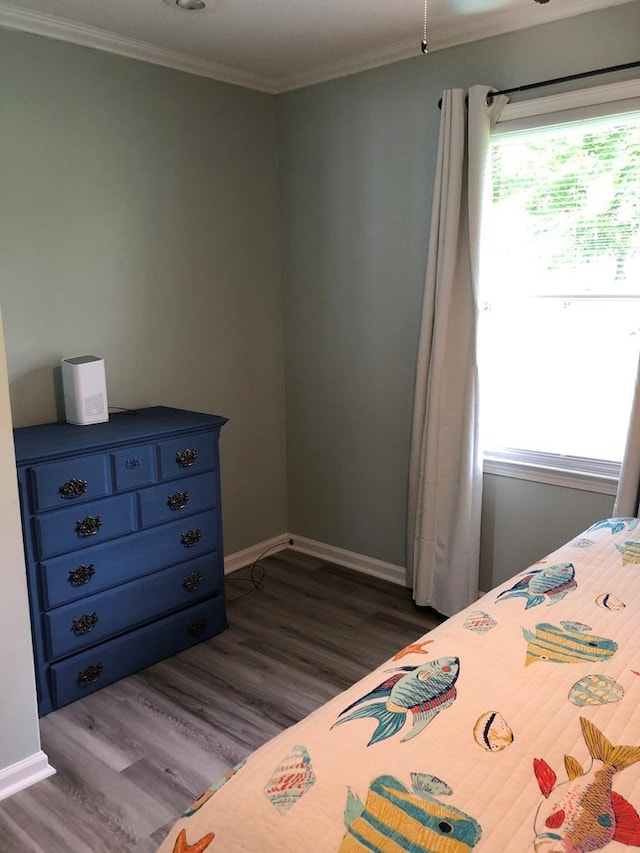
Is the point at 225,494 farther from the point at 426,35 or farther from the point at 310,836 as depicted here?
the point at 310,836

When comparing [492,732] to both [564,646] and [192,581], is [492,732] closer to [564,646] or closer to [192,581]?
[564,646]

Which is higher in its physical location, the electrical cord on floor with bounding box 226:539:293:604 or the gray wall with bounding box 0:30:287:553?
the gray wall with bounding box 0:30:287:553

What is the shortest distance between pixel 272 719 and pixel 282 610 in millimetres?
841

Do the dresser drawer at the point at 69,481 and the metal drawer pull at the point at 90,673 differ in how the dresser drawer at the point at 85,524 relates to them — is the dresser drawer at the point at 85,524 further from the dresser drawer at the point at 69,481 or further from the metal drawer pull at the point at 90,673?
the metal drawer pull at the point at 90,673

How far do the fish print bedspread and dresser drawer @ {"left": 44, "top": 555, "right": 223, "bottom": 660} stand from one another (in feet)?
4.97

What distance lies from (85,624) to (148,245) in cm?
169

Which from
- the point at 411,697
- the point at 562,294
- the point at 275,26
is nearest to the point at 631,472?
the point at 562,294

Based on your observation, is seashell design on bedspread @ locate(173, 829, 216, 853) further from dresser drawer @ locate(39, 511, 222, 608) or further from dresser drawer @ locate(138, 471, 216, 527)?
dresser drawer @ locate(138, 471, 216, 527)

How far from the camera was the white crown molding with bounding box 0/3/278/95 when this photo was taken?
2.66 metres

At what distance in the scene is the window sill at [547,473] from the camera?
2.85m

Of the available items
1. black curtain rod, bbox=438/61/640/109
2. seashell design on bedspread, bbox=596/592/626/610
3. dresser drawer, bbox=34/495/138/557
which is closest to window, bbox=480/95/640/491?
black curtain rod, bbox=438/61/640/109

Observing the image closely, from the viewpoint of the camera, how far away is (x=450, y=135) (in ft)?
9.51

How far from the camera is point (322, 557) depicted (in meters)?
3.96

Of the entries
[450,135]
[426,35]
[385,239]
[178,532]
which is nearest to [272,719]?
[178,532]
